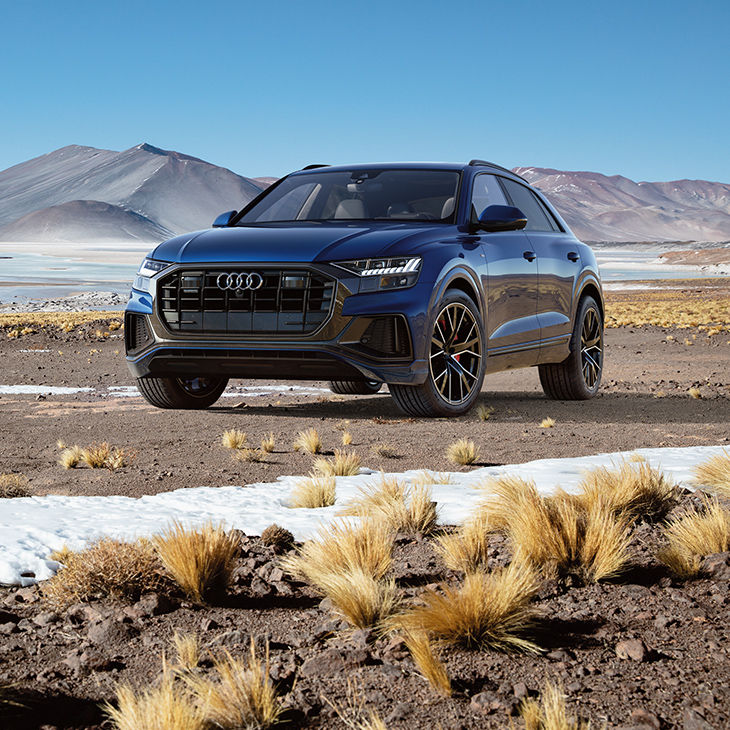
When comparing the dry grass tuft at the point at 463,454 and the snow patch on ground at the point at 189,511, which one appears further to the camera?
the dry grass tuft at the point at 463,454

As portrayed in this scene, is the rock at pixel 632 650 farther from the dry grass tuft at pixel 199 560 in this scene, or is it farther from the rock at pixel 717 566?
the dry grass tuft at pixel 199 560

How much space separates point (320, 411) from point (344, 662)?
7.19m

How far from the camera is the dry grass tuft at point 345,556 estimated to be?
408 centimetres

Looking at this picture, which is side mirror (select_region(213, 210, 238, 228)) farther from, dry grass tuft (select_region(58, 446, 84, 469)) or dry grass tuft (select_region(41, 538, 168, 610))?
dry grass tuft (select_region(41, 538, 168, 610))

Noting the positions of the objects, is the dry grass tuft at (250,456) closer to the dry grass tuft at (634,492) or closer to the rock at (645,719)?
the dry grass tuft at (634,492)

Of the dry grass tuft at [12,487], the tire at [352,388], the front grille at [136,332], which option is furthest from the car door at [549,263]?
the dry grass tuft at [12,487]

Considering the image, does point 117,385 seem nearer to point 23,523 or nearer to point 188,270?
point 188,270

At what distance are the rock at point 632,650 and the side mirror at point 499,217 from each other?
5675 mm

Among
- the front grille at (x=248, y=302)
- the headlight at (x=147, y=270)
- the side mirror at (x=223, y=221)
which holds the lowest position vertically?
the front grille at (x=248, y=302)

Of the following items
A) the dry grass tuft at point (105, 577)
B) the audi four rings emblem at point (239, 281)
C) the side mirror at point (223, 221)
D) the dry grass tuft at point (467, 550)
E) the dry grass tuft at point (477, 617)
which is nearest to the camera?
the dry grass tuft at point (477, 617)

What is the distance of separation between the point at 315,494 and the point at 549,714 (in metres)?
3.15

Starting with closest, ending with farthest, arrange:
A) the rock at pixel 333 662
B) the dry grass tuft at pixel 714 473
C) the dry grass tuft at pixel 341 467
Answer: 1. the rock at pixel 333 662
2. the dry grass tuft at pixel 714 473
3. the dry grass tuft at pixel 341 467

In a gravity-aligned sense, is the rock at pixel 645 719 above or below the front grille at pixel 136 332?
below

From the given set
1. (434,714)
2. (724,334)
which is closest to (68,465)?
(434,714)
